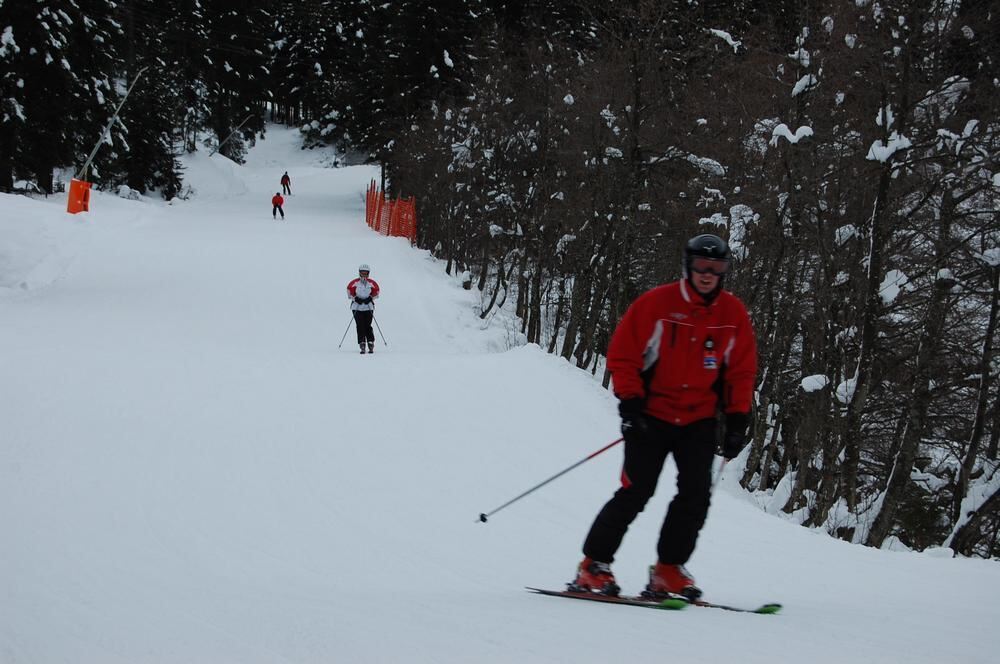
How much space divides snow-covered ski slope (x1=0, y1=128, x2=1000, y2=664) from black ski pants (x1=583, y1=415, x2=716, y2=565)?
15.1 inches

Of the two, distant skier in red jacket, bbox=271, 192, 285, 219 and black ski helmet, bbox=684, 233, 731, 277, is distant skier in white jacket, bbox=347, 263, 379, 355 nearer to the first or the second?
black ski helmet, bbox=684, 233, 731, 277

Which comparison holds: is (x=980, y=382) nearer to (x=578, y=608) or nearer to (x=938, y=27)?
(x=938, y=27)

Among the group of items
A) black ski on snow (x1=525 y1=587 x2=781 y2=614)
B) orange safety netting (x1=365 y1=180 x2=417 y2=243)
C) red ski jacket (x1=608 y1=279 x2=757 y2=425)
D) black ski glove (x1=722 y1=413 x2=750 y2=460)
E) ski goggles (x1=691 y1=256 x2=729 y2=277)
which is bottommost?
black ski on snow (x1=525 y1=587 x2=781 y2=614)

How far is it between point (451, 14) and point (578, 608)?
122ft

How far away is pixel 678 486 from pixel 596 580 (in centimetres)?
64

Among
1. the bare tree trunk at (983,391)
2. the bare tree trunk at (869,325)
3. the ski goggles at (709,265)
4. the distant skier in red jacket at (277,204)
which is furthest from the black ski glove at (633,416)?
the distant skier in red jacket at (277,204)

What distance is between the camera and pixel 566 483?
7.91 meters

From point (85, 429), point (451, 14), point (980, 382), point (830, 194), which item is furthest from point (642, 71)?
point (451, 14)

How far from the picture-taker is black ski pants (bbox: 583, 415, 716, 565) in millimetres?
4074

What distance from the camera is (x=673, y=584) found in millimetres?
4246

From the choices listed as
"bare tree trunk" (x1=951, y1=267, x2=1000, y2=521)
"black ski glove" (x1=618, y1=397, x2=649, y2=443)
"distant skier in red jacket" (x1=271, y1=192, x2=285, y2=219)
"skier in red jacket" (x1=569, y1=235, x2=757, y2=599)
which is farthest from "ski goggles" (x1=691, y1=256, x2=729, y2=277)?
"distant skier in red jacket" (x1=271, y1=192, x2=285, y2=219)

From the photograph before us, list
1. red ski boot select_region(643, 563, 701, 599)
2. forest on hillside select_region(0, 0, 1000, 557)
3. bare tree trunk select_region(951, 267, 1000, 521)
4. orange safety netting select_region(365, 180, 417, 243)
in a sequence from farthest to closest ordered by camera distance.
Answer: orange safety netting select_region(365, 180, 417, 243)
bare tree trunk select_region(951, 267, 1000, 521)
forest on hillside select_region(0, 0, 1000, 557)
red ski boot select_region(643, 563, 701, 599)

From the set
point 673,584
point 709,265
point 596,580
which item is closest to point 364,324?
point 596,580

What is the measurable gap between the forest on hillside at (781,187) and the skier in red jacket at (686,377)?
23.1ft
